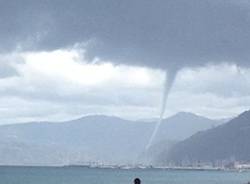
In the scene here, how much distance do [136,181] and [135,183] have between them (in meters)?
0.13

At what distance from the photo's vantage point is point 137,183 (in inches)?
1369

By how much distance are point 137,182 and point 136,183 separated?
0.08 meters

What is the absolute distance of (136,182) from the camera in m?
34.8

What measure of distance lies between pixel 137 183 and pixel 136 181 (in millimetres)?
120

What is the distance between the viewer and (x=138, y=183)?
114ft

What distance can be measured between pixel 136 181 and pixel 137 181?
0.05 m

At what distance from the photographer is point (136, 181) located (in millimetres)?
34812

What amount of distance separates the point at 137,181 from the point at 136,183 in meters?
0.12

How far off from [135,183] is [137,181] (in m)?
0.16

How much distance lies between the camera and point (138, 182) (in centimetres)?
3481

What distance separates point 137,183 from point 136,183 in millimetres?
54

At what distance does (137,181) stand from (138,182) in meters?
0.08
